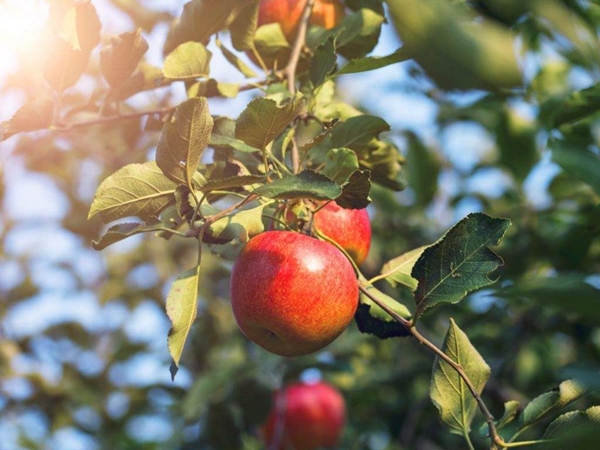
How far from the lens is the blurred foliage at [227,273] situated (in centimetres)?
143

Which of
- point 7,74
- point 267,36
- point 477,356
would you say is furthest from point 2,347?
point 477,356

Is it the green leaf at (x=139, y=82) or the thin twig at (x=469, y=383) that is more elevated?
the green leaf at (x=139, y=82)

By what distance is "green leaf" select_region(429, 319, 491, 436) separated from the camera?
1031mm

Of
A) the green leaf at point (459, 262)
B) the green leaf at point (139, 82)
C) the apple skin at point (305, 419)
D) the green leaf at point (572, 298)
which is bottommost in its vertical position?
the apple skin at point (305, 419)

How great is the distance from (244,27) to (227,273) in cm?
186

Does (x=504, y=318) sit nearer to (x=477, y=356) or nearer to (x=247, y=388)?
(x=247, y=388)

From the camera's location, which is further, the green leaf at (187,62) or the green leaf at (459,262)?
the green leaf at (187,62)

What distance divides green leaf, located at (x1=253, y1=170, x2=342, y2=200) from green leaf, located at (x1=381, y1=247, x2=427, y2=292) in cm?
29

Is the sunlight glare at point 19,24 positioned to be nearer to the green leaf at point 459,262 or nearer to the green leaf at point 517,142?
the green leaf at point 459,262

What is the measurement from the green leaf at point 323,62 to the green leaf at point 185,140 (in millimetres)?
253

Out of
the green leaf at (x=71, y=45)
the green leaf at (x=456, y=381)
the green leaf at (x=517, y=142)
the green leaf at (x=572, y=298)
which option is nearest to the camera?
the green leaf at (x=572, y=298)

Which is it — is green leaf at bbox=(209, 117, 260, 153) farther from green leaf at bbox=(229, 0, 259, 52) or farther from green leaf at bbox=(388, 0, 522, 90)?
green leaf at bbox=(388, 0, 522, 90)

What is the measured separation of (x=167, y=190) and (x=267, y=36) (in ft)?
1.41

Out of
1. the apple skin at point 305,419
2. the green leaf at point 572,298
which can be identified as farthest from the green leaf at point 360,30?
the apple skin at point 305,419
